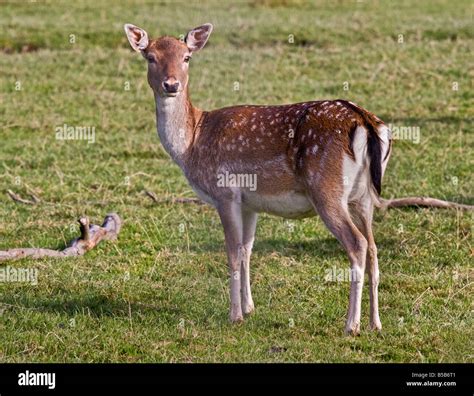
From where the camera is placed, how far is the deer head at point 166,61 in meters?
8.20

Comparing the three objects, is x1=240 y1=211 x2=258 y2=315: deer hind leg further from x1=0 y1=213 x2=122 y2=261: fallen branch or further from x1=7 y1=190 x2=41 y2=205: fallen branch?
x1=7 y1=190 x2=41 y2=205: fallen branch

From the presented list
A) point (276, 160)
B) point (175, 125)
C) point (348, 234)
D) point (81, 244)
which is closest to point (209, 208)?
point (81, 244)

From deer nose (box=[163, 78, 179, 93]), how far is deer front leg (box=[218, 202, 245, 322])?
87 cm

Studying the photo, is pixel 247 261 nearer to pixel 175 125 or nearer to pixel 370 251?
pixel 370 251

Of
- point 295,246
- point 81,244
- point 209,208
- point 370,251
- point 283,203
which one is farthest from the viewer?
point 209,208

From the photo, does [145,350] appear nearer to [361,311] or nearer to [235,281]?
[235,281]

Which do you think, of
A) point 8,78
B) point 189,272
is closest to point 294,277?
point 189,272

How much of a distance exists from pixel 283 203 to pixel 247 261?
680 millimetres

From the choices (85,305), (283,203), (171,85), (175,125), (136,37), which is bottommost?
(85,305)

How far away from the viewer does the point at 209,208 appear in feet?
36.6

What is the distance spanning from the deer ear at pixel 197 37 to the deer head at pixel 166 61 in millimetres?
11

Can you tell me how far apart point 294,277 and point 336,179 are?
1645 mm

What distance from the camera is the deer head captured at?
323 inches

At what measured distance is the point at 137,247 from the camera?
9.93 metres
